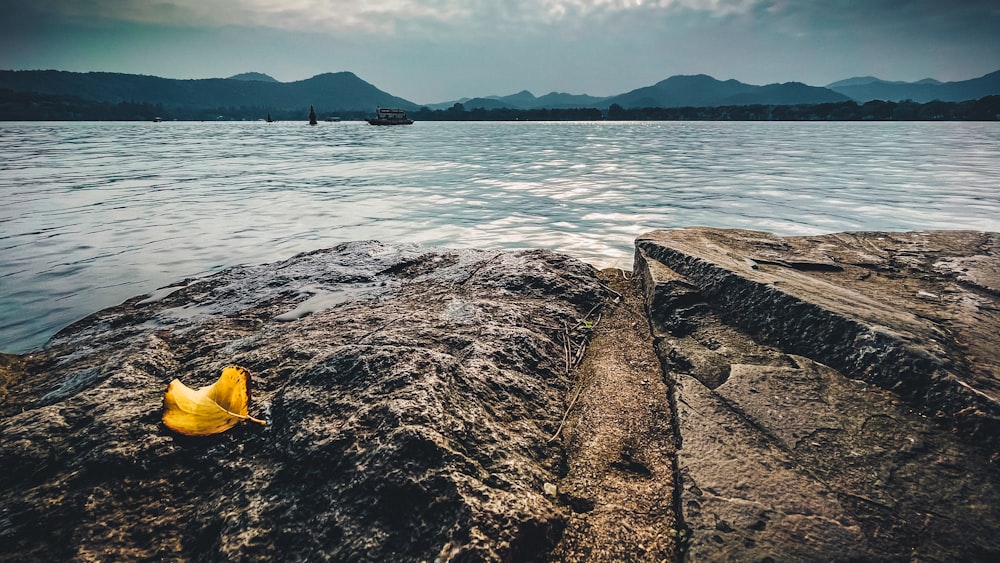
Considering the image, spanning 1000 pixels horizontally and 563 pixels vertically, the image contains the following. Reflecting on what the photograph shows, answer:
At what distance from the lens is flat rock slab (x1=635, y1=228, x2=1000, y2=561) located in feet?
4.78

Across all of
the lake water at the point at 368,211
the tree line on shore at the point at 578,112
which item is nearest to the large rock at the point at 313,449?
the lake water at the point at 368,211

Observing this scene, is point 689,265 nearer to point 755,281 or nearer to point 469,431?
point 755,281

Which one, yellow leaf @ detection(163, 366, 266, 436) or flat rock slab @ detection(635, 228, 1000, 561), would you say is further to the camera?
yellow leaf @ detection(163, 366, 266, 436)

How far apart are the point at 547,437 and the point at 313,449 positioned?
3.36 feet

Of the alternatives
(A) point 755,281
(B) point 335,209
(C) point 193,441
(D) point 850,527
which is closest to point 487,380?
(C) point 193,441

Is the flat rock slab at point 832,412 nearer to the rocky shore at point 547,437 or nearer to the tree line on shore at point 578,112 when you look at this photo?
the rocky shore at point 547,437

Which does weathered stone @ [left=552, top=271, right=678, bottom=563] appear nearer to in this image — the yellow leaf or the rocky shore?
the rocky shore

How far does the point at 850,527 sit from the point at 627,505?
0.73m

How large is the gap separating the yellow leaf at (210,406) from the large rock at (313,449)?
0.16ft

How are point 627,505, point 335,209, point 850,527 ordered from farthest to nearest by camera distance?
1. point 335,209
2. point 627,505
3. point 850,527

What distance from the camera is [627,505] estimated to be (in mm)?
1739

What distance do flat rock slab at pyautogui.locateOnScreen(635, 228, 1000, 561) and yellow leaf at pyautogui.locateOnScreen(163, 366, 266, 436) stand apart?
1.97m

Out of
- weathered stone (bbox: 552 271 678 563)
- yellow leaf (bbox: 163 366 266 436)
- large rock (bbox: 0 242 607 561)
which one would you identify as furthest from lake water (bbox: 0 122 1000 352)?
weathered stone (bbox: 552 271 678 563)

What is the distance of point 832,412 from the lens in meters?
1.91
